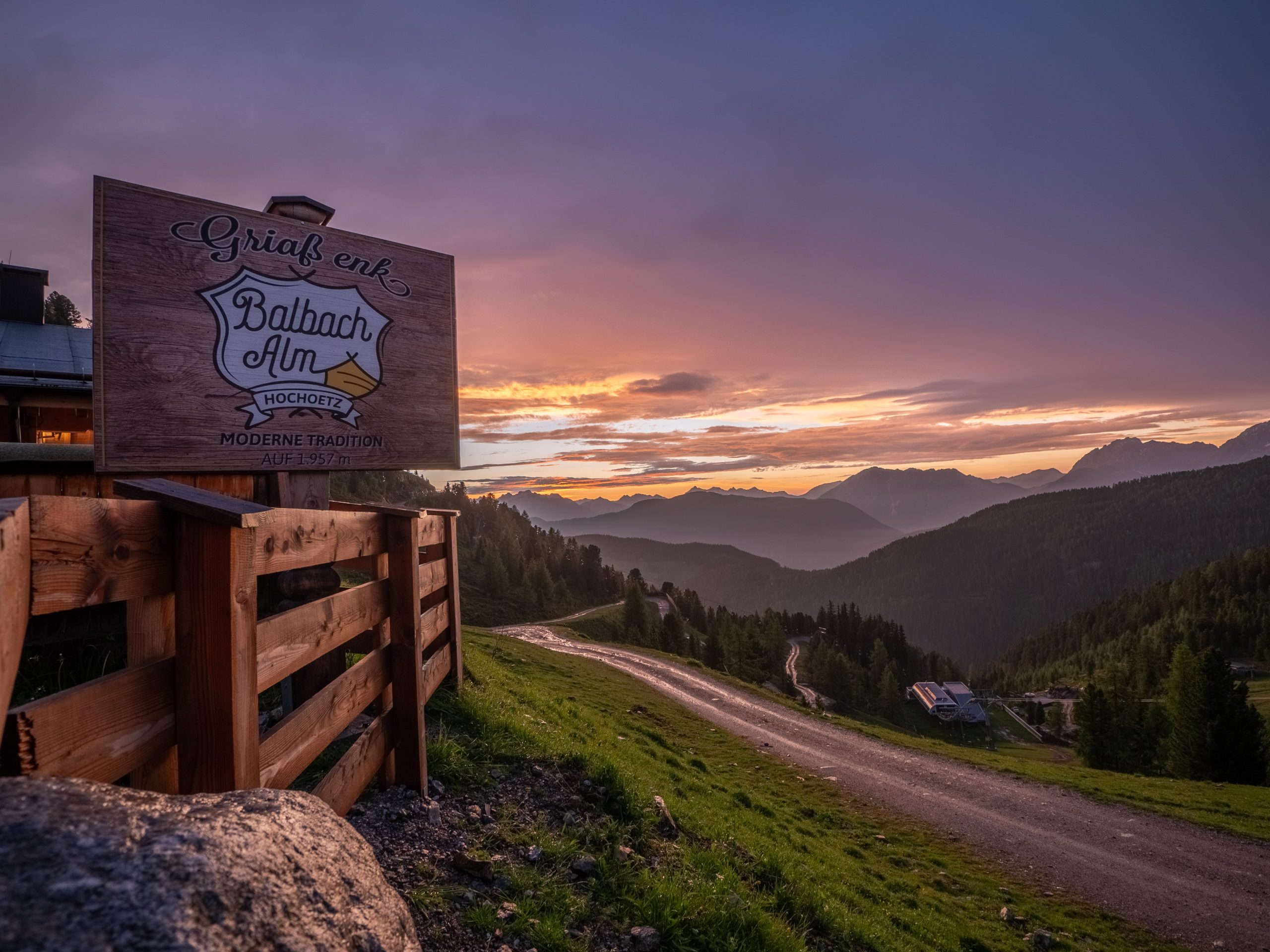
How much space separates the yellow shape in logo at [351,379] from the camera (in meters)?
7.43

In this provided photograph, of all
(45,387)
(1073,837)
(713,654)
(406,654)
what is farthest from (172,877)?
Result: (713,654)

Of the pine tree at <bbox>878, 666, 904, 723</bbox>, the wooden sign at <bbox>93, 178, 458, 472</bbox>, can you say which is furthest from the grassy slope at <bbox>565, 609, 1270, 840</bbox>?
the pine tree at <bbox>878, 666, 904, 723</bbox>

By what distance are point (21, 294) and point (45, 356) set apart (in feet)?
25.9

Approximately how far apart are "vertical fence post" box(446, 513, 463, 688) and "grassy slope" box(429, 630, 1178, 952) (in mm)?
548

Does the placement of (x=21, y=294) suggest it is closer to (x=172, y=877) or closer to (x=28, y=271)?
(x=28, y=271)

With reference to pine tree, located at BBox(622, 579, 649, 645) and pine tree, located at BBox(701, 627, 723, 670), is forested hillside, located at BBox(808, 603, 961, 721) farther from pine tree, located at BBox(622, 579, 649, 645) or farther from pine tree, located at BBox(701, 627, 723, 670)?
pine tree, located at BBox(622, 579, 649, 645)

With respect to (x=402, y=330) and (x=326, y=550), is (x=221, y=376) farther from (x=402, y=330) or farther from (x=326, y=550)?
(x=326, y=550)

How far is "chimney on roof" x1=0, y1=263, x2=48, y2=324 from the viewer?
22.8 meters

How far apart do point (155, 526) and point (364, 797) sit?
4.21m

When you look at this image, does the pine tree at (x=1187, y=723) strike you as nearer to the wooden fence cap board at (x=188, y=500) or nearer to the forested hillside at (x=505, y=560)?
the forested hillside at (x=505, y=560)

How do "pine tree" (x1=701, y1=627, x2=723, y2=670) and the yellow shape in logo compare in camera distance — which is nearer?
the yellow shape in logo

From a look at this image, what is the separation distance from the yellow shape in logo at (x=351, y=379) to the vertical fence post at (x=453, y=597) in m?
2.93

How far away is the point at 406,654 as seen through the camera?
22.1 ft

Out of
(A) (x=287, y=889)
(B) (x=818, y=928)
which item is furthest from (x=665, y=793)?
(A) (x=287, y=889)
